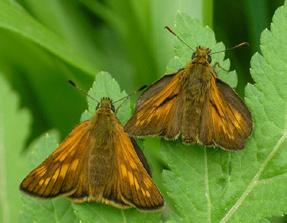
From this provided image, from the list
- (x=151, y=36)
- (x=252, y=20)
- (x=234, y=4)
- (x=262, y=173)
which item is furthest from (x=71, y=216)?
(x=234, y=4)

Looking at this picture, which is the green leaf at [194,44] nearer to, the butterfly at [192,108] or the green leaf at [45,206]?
the butterfly at [192,108]

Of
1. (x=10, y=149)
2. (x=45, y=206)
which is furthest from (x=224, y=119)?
(x=10, y=149)

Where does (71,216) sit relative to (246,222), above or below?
above

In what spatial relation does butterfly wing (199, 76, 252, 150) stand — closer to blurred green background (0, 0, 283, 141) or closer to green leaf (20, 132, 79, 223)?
green leaf (20, 132, 79, 223)

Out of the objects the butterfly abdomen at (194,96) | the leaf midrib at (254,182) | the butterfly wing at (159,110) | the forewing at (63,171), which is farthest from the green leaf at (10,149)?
the leaf midrib at (254,182)

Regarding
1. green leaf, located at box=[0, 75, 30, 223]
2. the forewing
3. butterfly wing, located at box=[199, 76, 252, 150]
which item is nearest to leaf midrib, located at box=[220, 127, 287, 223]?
butterfly wing, located at box=[199, 76, 252, 150]

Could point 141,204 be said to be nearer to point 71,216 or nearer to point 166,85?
point 71,216

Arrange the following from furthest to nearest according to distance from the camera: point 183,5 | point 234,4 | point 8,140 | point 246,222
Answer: point 234,4 → point 183,5 → point 8,140 → point 246,222
